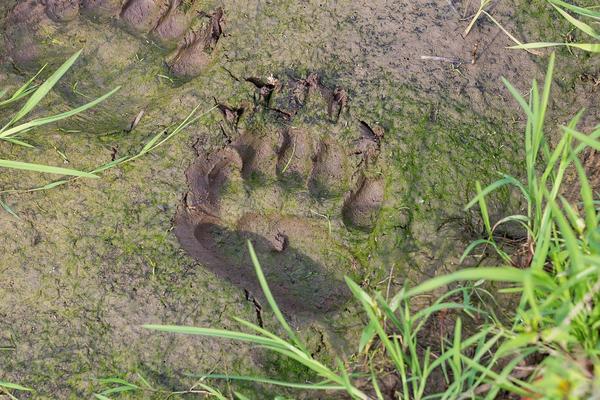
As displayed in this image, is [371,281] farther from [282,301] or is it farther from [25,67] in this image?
[25,67]

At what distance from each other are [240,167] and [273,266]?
30 cm

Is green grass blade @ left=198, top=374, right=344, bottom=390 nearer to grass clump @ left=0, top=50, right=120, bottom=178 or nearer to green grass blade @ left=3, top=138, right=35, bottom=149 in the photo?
grass clump @ left=0, top=50, right=120, bottom=178

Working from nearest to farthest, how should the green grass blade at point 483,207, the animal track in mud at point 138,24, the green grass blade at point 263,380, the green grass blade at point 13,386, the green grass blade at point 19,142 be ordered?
the green grass blade at point 483,207
the green grass blade at point 263,380
the green grass blade at point 13,386
the green grass blade at point 19,142
the animal track in mud at point 138,24

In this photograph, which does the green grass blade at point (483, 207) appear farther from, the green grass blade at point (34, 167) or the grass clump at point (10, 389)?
the grass clump at point (10, 389)

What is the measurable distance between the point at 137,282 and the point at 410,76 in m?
0.96

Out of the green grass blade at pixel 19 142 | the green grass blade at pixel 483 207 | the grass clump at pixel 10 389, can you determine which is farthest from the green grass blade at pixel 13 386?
the green grass blade at pixel 483 207

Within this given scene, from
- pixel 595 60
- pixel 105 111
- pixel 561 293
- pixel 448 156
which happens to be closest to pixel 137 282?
pixel 105 111

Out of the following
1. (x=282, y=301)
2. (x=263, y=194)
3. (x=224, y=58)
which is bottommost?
(x=282, y=301)

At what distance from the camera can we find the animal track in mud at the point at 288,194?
1.81m

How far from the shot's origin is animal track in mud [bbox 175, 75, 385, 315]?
1.81 meters

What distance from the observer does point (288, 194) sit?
1.86 meters

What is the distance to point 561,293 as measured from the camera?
1.21 m

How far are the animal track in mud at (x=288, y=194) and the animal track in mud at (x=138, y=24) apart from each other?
0.85 ft

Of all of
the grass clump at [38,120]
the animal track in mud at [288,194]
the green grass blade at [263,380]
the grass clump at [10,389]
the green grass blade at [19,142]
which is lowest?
A: the grass clump at [10,389]
